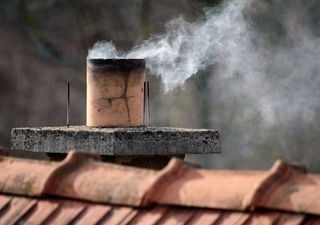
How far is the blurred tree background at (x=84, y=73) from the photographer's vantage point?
14586 mm

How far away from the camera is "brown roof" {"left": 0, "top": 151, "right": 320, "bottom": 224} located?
3.73 m

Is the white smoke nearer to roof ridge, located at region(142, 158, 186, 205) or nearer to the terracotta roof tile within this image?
the terracotta roof tile

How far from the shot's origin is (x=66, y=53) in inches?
606

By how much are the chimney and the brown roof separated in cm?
Result: 309

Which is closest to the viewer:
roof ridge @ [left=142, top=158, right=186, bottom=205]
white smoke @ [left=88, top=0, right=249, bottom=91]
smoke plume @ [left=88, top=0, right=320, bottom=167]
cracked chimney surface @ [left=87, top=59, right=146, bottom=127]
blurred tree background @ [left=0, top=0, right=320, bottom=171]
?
roof ridge @ [left=142, top=158, right=186, bottom=205]

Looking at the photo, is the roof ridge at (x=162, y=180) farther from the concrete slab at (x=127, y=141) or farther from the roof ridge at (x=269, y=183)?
the concrete slab at (x=127, y=141)

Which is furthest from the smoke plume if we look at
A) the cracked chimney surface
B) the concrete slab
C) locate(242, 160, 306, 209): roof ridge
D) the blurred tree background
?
locate(242, 160, 306, 209): roof ridge

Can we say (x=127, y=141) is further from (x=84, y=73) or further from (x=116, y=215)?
(x=84, y=73)

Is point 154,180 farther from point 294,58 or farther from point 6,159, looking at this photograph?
point 294,58

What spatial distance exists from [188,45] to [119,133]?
3874 mm

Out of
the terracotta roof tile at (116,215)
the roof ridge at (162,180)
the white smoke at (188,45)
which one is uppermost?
the white smoke at (188,45)

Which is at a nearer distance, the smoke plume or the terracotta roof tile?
the terracotta roof tile

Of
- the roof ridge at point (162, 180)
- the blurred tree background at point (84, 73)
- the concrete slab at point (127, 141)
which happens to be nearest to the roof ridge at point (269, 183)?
the roof ridge at point (162, 180)

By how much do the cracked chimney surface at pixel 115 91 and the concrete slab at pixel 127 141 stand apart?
132 mm
